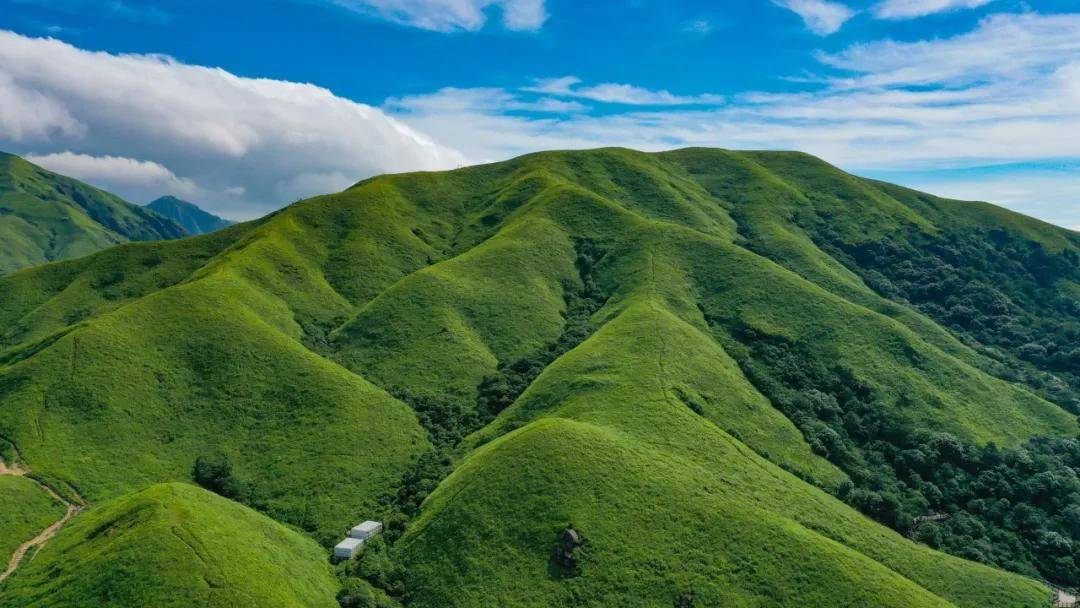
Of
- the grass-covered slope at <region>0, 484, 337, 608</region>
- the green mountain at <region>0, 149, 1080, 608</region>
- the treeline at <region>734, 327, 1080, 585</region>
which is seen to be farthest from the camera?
the treeline at <region>734, 327, 1080, 585</region>

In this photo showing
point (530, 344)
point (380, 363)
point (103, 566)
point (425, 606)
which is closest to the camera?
point (103, 566)

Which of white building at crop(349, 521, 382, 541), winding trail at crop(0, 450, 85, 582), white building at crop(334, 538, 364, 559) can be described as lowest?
white building at crop(334, 538, 364, 559)

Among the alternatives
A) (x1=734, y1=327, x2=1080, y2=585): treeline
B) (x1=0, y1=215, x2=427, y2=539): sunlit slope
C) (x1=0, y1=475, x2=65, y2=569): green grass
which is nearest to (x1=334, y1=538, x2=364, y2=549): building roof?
(x1=0, y1=215, x2=427, y2=539): sunlit slope

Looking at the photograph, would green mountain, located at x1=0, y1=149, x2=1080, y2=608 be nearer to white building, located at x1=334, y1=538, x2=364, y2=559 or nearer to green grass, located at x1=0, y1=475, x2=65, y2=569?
white building, located at x1=334, y1=538, x2=364, y2=559

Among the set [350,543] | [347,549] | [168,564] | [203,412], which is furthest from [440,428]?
[168,564]

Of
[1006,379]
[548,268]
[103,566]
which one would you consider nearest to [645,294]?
[548,268]

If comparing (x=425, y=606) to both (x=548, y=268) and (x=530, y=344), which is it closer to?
(x=530, y=344)
